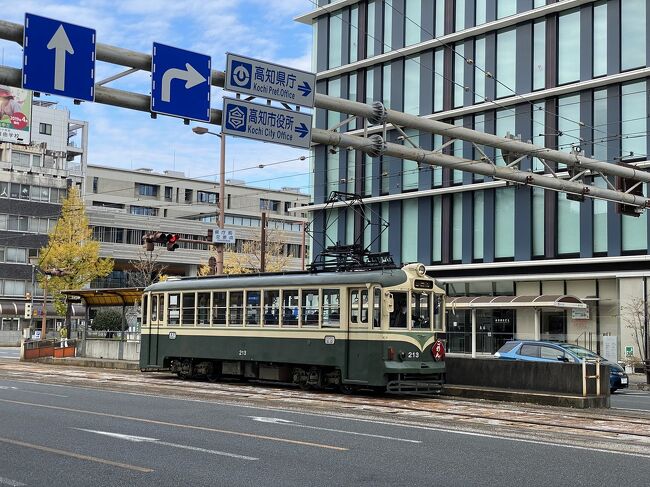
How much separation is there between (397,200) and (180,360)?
24861 millimetres

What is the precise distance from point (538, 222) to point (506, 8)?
1047 centimetres

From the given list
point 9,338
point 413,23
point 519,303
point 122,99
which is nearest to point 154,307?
point 122,99

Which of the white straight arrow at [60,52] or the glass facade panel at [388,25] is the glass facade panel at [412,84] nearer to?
the glass facade panel at [388,25]

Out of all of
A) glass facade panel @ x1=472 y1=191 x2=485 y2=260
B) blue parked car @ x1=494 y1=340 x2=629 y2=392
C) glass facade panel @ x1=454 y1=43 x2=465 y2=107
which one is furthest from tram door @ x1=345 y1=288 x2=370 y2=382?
glass facade panel @ x1=454 y1=43 x2=465 y2=107

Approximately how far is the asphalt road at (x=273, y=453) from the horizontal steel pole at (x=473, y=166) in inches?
208

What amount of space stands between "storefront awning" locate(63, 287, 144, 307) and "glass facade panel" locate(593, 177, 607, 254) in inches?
788

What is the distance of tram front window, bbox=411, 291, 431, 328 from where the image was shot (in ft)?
66.1

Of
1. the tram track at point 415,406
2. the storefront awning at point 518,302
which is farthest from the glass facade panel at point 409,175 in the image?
the tram track at point 415,406

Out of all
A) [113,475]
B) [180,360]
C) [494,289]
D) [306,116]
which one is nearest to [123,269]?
[494,289]

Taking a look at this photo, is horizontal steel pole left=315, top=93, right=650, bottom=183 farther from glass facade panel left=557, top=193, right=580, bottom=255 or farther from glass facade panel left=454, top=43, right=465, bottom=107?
glass facade panel left=454, top=43, right=465, bottom=107

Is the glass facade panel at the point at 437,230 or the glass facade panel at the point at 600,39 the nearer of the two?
the glass facade panel at the point at 600,39

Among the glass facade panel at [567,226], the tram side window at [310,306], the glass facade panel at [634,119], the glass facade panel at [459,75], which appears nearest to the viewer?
the tram side window at [310,306]

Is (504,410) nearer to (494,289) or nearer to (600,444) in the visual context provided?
(600,444)

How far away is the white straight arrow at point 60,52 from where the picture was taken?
526 inches
